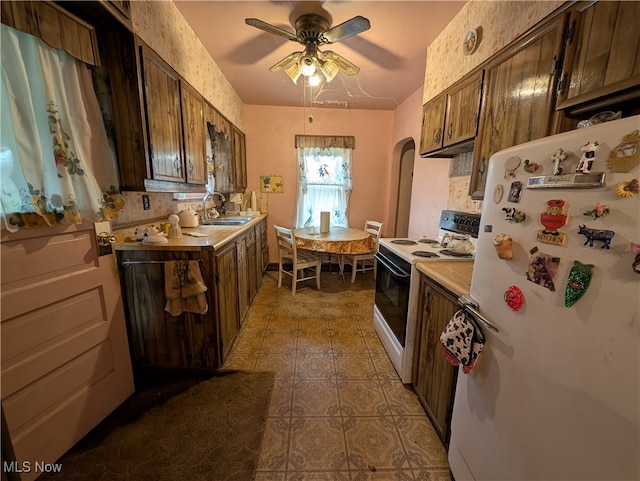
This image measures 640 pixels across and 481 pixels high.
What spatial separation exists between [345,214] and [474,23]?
9.01 ft

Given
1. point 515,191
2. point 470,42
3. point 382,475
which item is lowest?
point 382,475

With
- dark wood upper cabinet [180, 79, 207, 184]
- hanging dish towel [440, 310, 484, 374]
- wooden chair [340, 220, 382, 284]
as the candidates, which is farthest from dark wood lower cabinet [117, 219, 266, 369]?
wooden chair [340, 220, 382, 284]

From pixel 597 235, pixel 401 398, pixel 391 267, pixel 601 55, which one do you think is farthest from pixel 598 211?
pixel 401 398

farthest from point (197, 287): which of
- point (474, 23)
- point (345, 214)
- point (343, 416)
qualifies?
point (345, 214)

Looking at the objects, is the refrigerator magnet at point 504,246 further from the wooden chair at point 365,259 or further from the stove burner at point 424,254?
the wooden chair at point 365,259

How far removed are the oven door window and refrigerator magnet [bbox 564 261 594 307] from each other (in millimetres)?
980

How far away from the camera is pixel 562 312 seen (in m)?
0.66

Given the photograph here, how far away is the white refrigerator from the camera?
0.54m

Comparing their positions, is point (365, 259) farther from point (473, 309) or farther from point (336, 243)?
point (473, 309)

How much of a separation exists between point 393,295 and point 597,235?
4.56 feet

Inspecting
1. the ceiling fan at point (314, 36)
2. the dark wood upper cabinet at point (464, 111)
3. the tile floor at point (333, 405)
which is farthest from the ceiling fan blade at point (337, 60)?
the tile floor at point (333, 405)

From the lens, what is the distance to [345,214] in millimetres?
4125

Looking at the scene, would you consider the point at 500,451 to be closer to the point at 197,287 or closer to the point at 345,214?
the point at 197,287

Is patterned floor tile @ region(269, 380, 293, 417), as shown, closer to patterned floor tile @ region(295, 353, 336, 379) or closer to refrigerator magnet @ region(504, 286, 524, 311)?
patterned floor tile @ region(295, 353, 336, 379)
